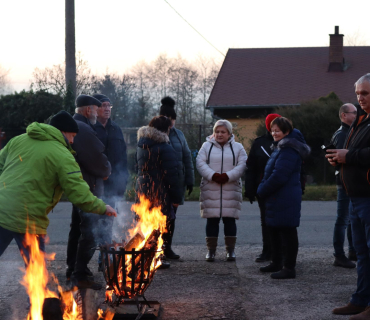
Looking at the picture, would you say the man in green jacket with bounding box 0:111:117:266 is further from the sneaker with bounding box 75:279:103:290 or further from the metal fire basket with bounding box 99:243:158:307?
the sneaker with bounding box 75:279:103:290

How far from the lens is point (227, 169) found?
718cm

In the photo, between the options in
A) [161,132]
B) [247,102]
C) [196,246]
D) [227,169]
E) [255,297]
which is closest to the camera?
[255,297]

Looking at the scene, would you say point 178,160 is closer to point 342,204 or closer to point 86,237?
point 86,237

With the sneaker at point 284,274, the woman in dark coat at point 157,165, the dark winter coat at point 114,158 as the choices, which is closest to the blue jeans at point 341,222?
the sneaker at point 284,274

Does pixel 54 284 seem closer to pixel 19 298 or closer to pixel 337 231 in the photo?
pixel 19 298

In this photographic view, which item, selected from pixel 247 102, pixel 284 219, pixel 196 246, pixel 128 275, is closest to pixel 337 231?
pixel 284 219

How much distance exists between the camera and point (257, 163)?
23.3 ft

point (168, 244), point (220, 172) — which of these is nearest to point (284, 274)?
point (220, 172)

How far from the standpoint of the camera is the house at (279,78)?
26250 mm

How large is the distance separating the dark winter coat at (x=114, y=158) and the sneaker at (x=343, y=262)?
2.83 metres

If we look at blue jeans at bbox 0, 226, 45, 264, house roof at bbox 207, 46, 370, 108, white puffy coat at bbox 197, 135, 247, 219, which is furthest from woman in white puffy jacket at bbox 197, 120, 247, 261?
house roof at bbox 207, 46, 370, 108

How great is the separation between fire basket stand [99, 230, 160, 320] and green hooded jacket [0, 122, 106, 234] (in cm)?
45

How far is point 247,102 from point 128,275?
72.6ft

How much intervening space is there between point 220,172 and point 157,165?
92 centimetres
